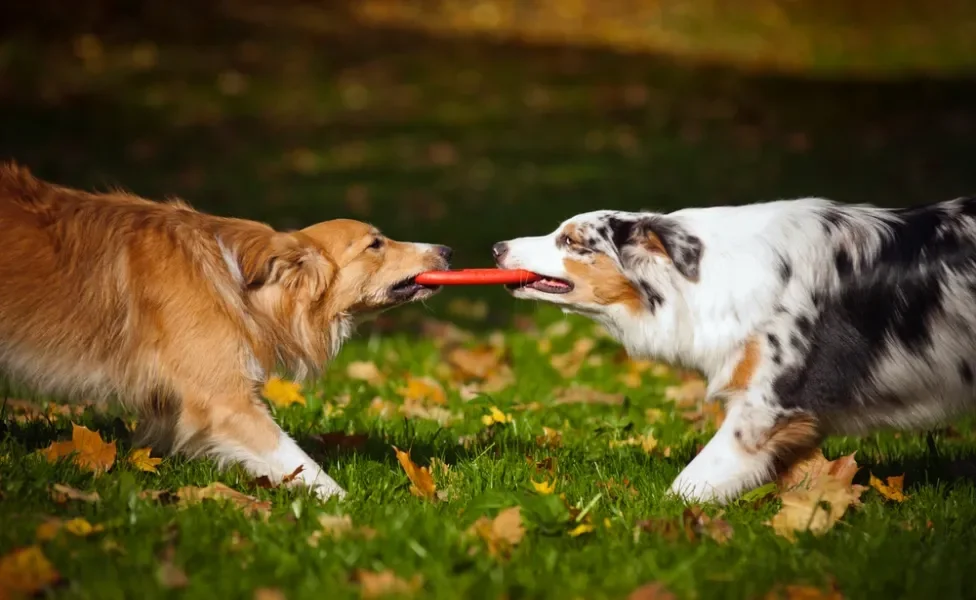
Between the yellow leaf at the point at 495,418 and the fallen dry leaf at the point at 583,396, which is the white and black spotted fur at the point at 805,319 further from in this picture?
the fallen dry leaf at the point at 583,396

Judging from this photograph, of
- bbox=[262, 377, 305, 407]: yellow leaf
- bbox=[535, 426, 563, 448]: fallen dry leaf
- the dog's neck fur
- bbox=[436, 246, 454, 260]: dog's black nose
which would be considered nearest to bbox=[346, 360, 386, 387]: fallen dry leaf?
bbox=[262, 377, 305, 407]: yellow leaf

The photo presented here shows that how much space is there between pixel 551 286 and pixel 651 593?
2.14 m

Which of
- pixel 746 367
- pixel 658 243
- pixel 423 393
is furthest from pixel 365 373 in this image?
pixel 746 367

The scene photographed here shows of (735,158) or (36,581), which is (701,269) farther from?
(735,158)

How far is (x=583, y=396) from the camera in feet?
24.2

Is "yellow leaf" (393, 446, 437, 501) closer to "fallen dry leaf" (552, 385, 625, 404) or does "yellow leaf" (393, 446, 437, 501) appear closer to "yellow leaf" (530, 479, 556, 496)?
"yellow leaf" (530, 479, 556, 496)

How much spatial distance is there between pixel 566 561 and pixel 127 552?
1.45 metres

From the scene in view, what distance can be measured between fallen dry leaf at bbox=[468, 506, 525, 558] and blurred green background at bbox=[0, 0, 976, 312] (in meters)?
6.71

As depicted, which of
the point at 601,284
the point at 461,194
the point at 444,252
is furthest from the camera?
the point at 461,194

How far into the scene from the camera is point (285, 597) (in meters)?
3.54

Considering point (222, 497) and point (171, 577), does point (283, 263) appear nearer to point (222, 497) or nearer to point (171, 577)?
point (222, 497)

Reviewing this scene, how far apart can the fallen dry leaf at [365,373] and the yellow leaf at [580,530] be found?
11.4 feet

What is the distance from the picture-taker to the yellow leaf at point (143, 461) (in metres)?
4.84

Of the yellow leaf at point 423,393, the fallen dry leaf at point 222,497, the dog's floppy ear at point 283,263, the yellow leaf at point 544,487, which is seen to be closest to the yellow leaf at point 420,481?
the yellow leaf at point 544,487
